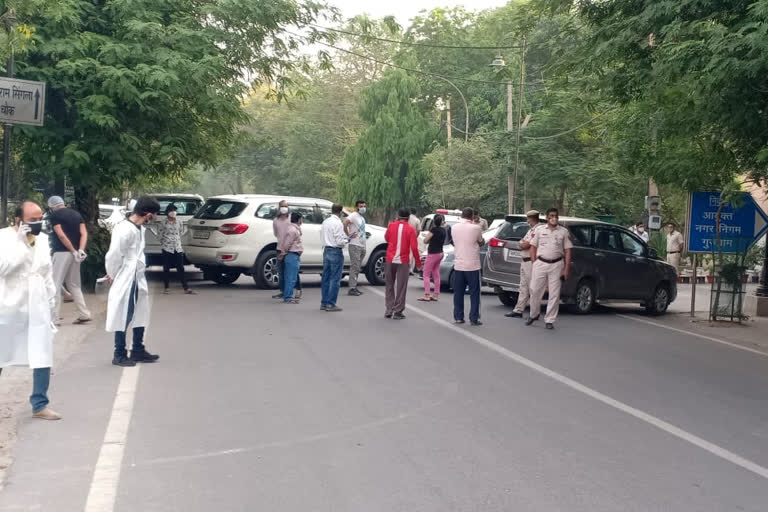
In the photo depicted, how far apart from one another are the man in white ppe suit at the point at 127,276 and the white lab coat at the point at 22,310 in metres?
2.18

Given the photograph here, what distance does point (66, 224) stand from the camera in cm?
1360

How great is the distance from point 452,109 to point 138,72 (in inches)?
1987

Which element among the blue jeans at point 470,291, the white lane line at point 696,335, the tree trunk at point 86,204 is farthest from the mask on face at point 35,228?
the tree trunk at point 86,204

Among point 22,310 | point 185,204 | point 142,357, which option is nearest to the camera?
point 22,310

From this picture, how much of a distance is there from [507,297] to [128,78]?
25.7 feet

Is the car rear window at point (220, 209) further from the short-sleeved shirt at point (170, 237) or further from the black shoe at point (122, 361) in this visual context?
the black shoe at point (122, 361)

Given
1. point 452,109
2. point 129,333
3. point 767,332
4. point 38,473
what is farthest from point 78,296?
point 452,109

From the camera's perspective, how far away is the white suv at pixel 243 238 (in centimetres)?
1938

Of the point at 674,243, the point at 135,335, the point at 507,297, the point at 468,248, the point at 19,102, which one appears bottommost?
the point at 135,335

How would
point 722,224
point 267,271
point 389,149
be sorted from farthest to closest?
point 389,149, point 267,271, point 722,224

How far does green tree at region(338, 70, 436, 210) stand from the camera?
57.9m

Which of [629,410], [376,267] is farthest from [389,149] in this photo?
[629,410]

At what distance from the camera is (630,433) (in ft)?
24.9

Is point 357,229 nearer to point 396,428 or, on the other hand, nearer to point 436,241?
point 436,241
